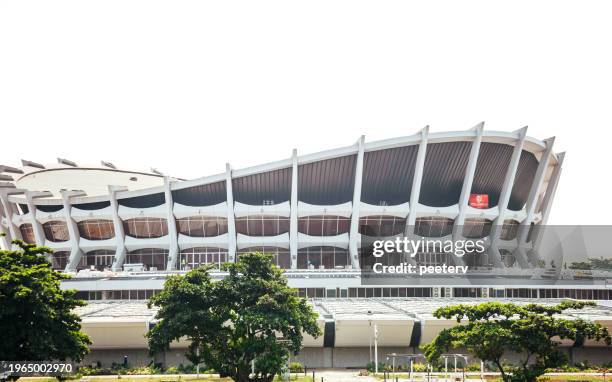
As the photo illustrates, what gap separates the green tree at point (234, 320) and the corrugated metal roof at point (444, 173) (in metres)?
49.5

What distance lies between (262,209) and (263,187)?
3371 millimetres

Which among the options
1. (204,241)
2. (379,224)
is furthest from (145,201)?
(379,224)

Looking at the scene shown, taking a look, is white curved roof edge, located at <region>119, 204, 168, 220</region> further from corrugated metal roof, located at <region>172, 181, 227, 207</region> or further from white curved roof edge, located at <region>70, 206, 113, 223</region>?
white curved roof edge, located at <region>70, 206, 113, 223</region>


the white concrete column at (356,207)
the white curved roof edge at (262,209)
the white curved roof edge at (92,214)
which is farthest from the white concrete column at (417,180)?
the white curved roof edge at (92,214)

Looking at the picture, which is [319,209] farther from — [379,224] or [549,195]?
[549,195]

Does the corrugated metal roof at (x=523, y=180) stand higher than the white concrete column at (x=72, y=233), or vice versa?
the corrugated metal roof at (x=523, y=180)

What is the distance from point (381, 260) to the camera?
8656 centimetres

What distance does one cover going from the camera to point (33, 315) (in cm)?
3309

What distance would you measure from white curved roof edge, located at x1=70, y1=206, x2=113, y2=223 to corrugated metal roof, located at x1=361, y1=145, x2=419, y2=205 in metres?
33.1

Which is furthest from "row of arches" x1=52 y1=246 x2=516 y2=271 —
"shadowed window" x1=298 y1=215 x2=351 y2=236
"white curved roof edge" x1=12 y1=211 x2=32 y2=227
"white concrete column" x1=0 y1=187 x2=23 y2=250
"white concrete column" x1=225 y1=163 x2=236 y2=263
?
"white concrete column" x1=0 y1=187 x2=23 y2=250

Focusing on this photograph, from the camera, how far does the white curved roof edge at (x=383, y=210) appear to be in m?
81.9

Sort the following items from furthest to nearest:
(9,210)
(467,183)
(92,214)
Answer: (9,210) → (92,214) → (467,183)

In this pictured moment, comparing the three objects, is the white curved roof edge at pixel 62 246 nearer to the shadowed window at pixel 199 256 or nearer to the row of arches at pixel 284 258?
the row of arches at pixel 284 258

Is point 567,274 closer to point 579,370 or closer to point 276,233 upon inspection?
point 579,370
